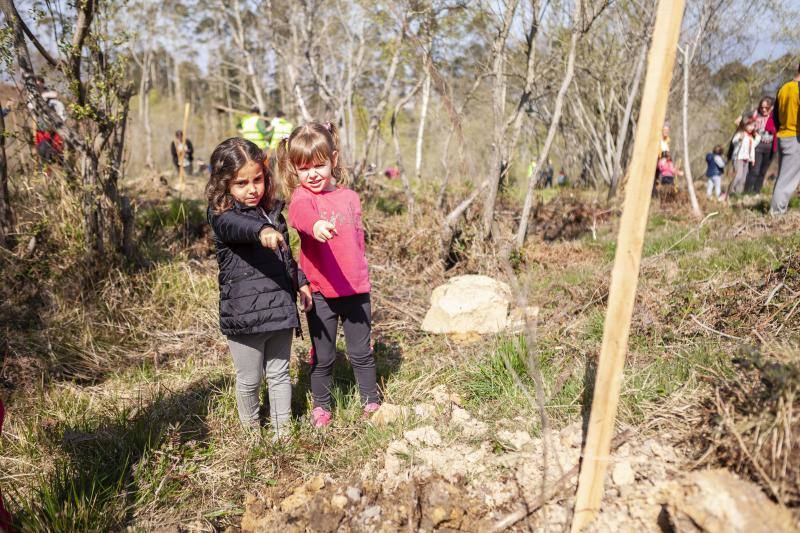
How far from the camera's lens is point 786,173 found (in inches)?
203

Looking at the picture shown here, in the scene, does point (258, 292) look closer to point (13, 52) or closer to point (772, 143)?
point (13, 52)

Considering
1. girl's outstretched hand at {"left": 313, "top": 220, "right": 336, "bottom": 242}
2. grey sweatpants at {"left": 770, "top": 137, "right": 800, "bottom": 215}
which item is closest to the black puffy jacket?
girl's outstretched hand at {"left": 313, "top": 220, "right": 336, "bottom": 242}

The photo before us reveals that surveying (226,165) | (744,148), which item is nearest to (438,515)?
(226,165)

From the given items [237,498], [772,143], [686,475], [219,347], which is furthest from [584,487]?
[772,143]

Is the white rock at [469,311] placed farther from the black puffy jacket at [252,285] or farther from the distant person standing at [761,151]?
the distant person standing at [761,151]

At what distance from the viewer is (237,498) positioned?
86.3 inches

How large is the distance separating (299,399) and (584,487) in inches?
70.3

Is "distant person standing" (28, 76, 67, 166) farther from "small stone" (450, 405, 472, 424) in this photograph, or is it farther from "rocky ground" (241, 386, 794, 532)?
"small stone" (450, 405, 472, 424)

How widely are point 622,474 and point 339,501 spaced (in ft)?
3.65

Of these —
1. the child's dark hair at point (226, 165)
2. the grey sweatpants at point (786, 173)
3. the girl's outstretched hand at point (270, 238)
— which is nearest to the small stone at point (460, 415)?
the girl's outstretched hand at point (270, 238)

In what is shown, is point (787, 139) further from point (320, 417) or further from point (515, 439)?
point (320, 417)

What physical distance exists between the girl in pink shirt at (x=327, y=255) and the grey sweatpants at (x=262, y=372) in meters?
0.17

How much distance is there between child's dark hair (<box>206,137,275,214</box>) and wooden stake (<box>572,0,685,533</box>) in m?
1.64

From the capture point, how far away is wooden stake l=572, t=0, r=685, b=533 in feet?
4.53
